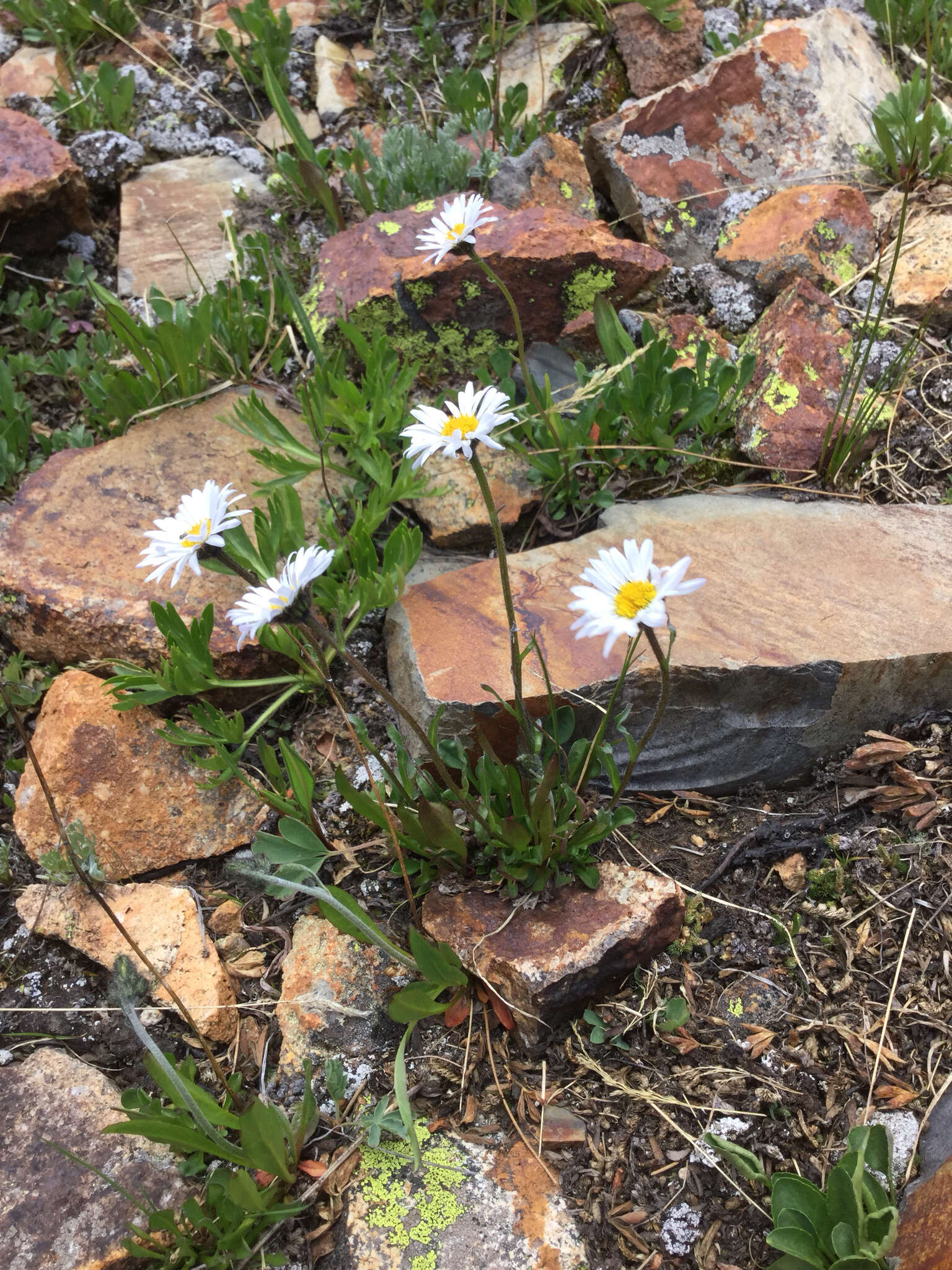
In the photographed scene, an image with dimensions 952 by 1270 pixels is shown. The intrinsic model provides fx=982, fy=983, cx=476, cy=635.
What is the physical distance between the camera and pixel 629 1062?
7.03 ft

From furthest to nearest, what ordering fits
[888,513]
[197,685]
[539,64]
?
1. [539,64]
2. [888,513]
3. [197,685]

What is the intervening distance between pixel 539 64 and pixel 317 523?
8.39ft

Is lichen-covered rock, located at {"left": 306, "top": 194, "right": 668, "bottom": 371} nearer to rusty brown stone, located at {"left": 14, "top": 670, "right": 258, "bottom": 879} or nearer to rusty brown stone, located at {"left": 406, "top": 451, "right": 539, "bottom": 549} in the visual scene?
rusty brown stone, located at {"left": 406, "top": 451, "right": 539, "bottom": 549}

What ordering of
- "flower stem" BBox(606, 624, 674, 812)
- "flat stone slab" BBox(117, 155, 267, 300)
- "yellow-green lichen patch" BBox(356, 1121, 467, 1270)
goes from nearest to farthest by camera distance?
"flower stem" BBox(606, 624, 674, 812) → "yellow-green lichen patch" BBox(356, 1121, 467, 1270) → "flat stone slab" BBox(117, 155, 267, 300)

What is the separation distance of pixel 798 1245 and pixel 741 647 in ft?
4.34

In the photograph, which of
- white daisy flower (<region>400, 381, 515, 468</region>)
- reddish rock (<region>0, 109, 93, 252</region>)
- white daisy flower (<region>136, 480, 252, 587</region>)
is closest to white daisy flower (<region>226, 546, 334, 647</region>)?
white daisy flower (<region>136, 480, 252, 587</region>)

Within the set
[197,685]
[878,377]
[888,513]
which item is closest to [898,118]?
[878,377]

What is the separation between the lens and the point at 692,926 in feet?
7.61

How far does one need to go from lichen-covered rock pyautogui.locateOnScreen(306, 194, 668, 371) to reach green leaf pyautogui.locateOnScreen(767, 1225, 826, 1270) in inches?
106

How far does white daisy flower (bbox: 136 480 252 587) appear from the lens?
2.06m

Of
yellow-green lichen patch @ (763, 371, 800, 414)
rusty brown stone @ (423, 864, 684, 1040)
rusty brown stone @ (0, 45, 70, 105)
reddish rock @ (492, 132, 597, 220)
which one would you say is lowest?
rusty brown stone @ (423, 864, 684, 1040)

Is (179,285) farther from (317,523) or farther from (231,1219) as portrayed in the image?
(231,1219)

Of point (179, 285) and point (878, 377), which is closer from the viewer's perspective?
point (878, 377)

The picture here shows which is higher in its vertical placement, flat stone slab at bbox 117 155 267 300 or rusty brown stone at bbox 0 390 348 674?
flat stone slab at bbox 117 155 267 300
